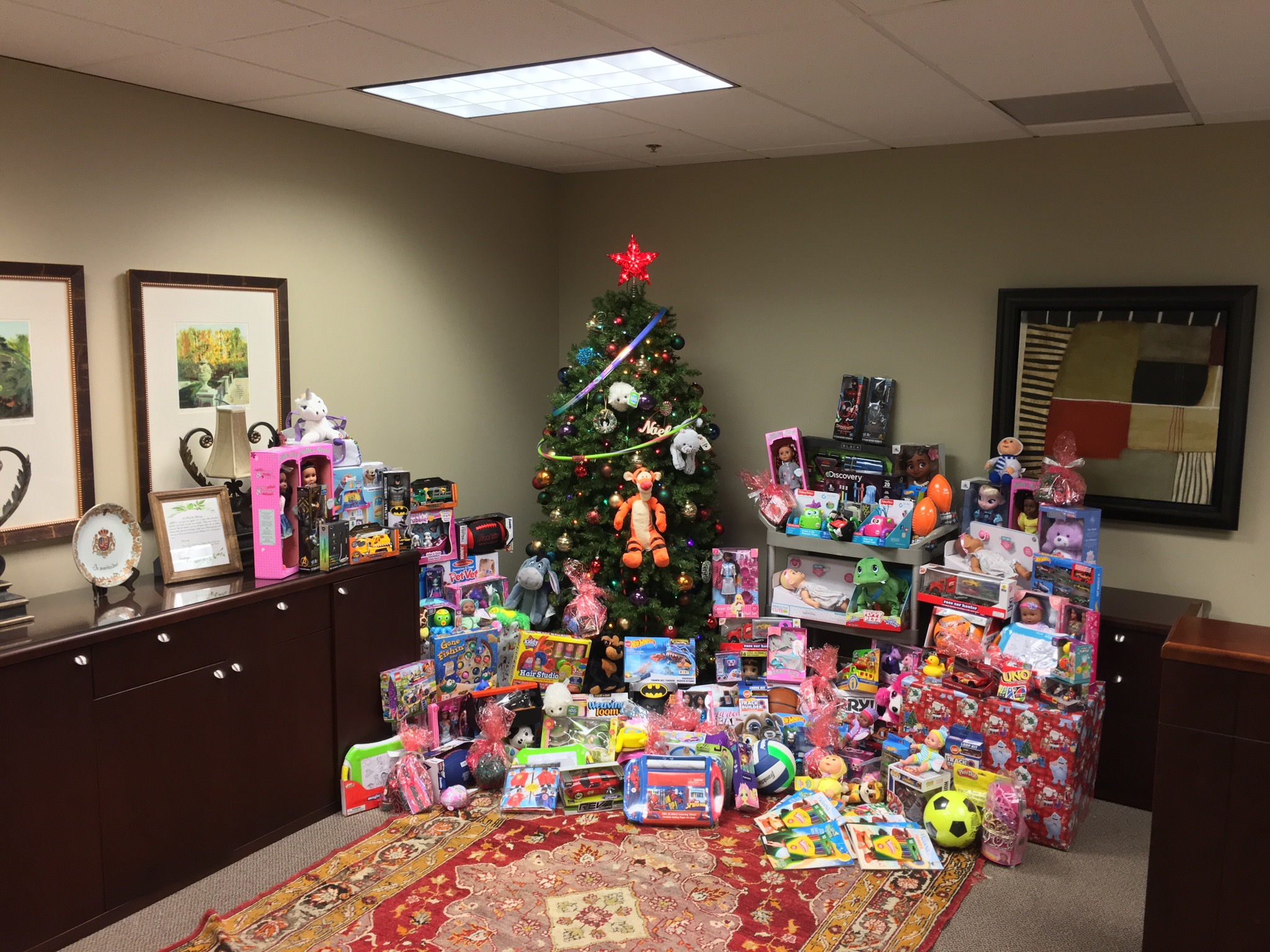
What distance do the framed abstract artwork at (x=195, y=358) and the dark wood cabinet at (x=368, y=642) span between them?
0.77 meters

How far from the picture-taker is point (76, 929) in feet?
9.87

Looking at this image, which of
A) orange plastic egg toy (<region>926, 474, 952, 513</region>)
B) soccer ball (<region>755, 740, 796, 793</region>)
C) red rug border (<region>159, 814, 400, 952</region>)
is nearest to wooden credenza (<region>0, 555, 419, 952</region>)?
red rug border (<region>159, 814, 400, 952</region>)

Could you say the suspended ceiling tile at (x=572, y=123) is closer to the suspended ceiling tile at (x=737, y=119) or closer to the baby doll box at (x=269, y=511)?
the suspended ceiling tile at (x=737, y=119)

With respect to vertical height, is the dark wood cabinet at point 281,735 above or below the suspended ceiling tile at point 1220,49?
below

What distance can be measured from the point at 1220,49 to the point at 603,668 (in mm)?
3377

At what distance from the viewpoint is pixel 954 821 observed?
3553 millimetres

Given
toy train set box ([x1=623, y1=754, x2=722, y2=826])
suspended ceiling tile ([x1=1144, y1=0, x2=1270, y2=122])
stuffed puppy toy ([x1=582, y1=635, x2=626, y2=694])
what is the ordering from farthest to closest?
stuffed puppy toy ([x1=582, y1=635, x2=626, y2=694])
toy train set box ([x1=623, y1=754, x2=722, y2=826])
suspended ceiling tile ([x1=1144, y1=0, x2=1270, y2=122])

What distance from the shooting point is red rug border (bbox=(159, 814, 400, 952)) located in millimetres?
3037

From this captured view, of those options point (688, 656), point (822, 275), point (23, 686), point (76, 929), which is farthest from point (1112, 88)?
point (76, 929)

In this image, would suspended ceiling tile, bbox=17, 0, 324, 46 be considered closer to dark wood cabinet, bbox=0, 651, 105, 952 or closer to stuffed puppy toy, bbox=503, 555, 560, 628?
dark wood cabinet, bbox=0, 651, 105, 952

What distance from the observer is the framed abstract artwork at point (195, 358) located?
3617 mm

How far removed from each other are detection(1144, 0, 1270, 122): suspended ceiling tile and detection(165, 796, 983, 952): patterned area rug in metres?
2.65

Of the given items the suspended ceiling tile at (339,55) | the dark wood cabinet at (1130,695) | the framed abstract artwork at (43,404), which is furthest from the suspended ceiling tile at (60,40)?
the dark wood cabinet at (1130,695)

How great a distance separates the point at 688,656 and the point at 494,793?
3.66 ft
